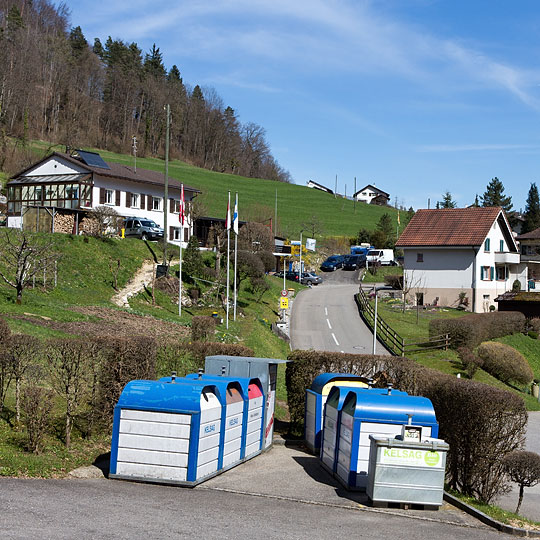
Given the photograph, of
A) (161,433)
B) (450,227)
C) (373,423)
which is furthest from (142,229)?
(373,423)

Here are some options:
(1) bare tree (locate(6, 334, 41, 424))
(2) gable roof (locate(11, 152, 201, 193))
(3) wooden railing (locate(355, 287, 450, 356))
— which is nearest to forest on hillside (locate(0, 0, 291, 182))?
(2) gable roof (locate(11, 152, 201, 193))

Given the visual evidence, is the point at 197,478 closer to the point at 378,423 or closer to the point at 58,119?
the point at 378,423

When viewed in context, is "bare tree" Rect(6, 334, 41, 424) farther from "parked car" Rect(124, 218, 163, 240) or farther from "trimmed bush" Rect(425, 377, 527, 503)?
"parked car" Rect(124, 218, 163, 240)

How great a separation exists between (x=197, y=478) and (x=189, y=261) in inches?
1323

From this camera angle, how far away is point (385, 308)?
52312 millimetres

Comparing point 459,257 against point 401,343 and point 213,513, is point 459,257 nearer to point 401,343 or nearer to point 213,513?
point 401,343

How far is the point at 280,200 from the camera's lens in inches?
4451

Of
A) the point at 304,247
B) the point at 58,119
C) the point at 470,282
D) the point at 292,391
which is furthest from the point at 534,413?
the point at 58,119

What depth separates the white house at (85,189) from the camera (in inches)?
2060

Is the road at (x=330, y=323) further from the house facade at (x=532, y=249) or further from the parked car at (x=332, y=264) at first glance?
the house facade at (x=532, y=249)

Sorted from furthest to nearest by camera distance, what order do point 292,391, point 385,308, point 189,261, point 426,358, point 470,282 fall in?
point 470,282, point 385,308, point 189,261, point 426,358, point 292,391

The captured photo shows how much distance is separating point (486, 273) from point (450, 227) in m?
4.86

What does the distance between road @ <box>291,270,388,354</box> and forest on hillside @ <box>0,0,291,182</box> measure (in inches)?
1829

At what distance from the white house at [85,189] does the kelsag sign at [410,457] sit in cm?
4109
